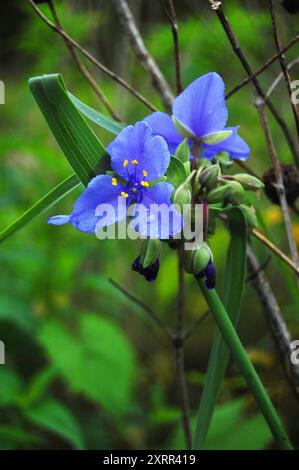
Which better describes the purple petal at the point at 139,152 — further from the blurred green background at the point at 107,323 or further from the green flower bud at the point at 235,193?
the blurred green background at the point at 107,323

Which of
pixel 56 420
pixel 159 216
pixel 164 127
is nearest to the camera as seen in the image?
pixel 159 216

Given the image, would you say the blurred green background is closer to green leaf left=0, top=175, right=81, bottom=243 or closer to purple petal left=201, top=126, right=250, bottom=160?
purple petal left=201, top=126, right=250, bottom=160

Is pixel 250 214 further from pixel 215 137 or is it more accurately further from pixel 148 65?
pixel 148 65

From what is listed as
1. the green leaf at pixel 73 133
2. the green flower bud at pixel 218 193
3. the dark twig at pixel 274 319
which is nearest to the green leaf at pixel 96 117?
the green leaf at pixel 73 133

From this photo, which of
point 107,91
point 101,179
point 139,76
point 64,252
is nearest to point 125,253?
point 64,252

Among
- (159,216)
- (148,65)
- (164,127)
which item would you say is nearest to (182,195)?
(159,216)
